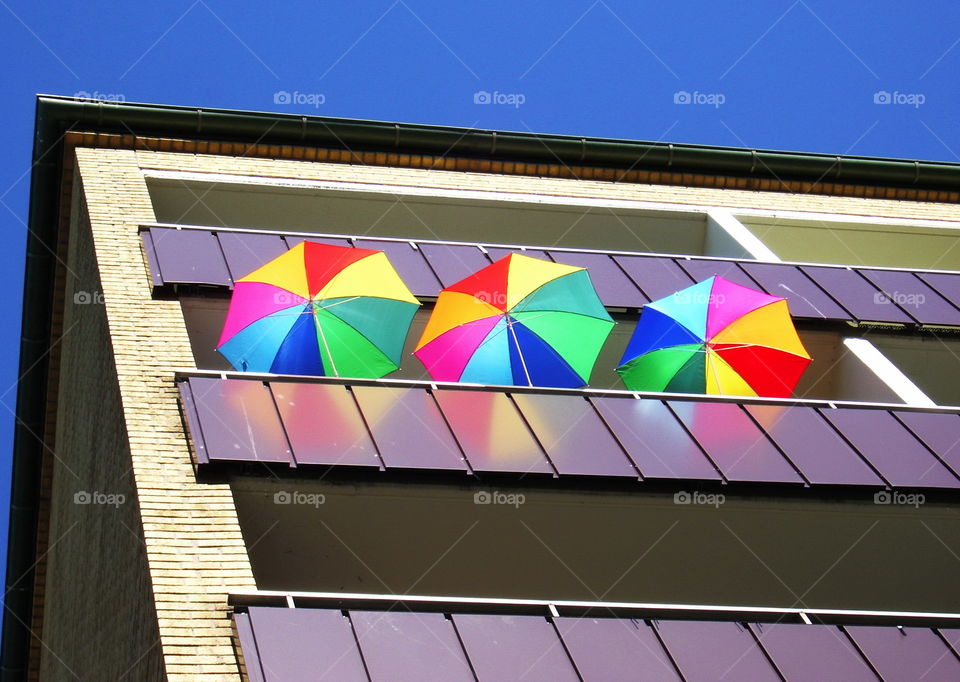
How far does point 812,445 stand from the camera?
15555 mm

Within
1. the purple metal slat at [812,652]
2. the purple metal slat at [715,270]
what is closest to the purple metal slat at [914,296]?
the purple metal slat at [715,270]

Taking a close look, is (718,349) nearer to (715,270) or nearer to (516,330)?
(516,330)

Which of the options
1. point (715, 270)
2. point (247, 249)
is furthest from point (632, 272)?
point (247, 249)

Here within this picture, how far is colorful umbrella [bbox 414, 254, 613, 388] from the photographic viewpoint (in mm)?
16938

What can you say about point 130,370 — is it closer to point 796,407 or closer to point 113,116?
point 796,407

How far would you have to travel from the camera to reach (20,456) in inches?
940

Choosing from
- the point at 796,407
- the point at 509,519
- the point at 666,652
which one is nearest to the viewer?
the point at 666,652

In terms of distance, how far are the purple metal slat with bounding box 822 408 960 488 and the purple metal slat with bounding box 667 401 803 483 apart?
102 cm

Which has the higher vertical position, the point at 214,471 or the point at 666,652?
the point at 214,471

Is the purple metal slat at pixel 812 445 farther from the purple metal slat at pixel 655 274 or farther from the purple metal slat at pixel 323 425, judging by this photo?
the purple metal slat at pixel 323 425

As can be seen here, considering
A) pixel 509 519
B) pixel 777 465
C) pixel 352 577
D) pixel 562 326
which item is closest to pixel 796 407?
pixel 777 465

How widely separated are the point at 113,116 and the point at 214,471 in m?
11.3

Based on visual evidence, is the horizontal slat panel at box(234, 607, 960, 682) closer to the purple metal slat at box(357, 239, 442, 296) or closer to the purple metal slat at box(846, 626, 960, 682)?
the purple metal slat at box(846, 626, 960, 682)

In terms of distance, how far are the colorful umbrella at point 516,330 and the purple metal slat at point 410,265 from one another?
1.77m
